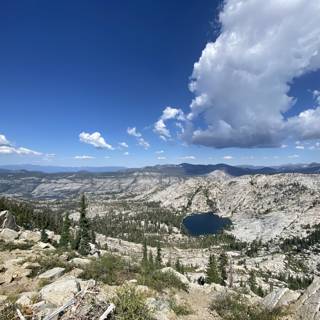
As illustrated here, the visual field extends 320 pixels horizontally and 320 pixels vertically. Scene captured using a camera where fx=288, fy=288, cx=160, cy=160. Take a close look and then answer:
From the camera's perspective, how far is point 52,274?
1243 inches

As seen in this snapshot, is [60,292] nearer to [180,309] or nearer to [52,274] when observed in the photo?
[52,274]

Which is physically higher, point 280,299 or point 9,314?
point 9,314

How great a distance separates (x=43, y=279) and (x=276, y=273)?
203146 mm

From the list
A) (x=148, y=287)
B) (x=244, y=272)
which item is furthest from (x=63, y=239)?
(x=244, y=272)

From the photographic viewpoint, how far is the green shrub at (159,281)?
3091cm

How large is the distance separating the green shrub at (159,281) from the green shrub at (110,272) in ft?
6.94

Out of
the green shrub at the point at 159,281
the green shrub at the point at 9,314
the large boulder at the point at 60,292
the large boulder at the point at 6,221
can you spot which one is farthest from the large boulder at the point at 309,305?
the large boulder at the point at 6,221

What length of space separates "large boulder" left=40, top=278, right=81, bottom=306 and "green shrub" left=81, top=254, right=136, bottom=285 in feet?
19.2

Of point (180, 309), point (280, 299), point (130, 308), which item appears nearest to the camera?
point (130, 308)

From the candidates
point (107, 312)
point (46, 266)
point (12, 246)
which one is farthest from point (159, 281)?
point (12, 246)

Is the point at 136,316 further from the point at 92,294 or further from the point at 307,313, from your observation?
the point at 307,313

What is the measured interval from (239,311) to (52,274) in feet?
65.1

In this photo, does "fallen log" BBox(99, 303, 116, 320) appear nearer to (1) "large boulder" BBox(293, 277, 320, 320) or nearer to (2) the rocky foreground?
(2) the rocky foreground

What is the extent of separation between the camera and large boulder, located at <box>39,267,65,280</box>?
31.1 meters
